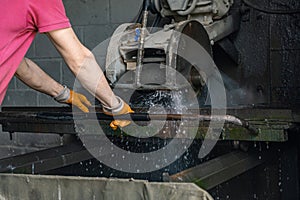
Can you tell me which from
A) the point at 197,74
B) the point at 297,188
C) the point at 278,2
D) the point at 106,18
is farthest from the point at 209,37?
the point at 106,18

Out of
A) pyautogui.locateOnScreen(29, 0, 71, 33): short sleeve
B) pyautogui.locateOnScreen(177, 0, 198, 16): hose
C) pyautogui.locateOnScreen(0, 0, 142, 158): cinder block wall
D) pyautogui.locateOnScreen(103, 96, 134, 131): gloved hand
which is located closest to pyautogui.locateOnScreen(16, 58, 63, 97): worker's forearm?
pyautogui.locateOnScreen(103, 96, 134, 131): gloved hand

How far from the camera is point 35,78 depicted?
178cm

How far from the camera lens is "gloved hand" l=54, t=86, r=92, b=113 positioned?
186cm

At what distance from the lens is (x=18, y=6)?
1.28m

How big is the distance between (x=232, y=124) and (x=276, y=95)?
0.90 meters

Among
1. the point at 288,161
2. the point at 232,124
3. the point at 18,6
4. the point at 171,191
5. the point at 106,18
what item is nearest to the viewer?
the point at 171,191

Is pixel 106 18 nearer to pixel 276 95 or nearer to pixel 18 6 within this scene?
pixel 276 95

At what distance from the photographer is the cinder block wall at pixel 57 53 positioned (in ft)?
9.23

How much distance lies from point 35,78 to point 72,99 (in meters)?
0.16

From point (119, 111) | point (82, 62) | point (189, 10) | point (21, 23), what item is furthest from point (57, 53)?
point (21, 23)

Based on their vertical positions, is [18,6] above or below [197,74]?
above

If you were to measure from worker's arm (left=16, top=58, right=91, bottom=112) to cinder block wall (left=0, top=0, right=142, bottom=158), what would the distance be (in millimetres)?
977

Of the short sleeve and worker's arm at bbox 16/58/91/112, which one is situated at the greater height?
the short sleeve

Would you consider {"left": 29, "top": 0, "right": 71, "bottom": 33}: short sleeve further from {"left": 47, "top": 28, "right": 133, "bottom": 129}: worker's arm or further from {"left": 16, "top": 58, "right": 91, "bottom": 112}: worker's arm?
{"left": 16, "top": 58, "right": 91, "bottom": 112}: worker's arm
